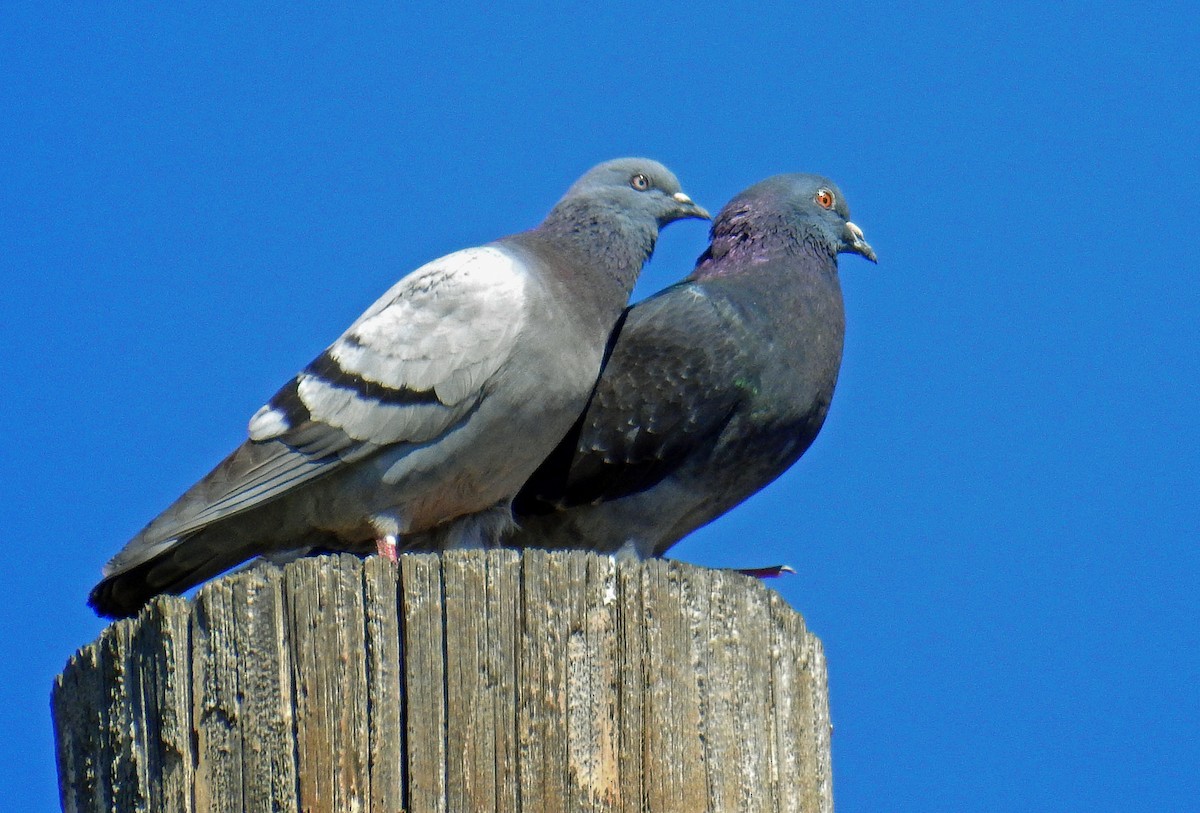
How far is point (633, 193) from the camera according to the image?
25.0ft

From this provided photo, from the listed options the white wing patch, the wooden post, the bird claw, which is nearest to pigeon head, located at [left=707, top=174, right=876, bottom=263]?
the white wing patch

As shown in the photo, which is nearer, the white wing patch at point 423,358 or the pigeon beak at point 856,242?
the white wing patch at point 423,358

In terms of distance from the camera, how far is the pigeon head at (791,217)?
7.93m

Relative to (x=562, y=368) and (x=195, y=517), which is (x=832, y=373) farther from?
(x=195, y=517)

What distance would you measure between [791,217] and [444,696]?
4.71 metres

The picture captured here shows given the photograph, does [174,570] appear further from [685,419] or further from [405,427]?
A: [685,419]

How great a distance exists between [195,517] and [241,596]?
2339 millimetres

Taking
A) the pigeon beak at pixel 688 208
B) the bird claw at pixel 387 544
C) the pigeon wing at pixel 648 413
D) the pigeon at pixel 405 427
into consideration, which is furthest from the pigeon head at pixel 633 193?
the bird claw at pixel 387 544

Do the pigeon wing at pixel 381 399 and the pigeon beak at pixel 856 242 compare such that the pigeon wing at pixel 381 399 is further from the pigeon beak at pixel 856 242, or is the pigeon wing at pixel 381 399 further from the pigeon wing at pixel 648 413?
the pigeon beak at pixel 856 242

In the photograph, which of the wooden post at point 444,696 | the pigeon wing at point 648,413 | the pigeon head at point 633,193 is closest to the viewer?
the wooden post at point 444,696

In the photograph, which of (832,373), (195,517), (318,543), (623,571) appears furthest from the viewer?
(832,373)

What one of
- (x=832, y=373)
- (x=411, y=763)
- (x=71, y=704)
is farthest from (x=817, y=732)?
(x=832, y=373)

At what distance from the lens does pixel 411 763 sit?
148 inches

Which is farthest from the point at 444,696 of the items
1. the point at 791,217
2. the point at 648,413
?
the point at 791,217
